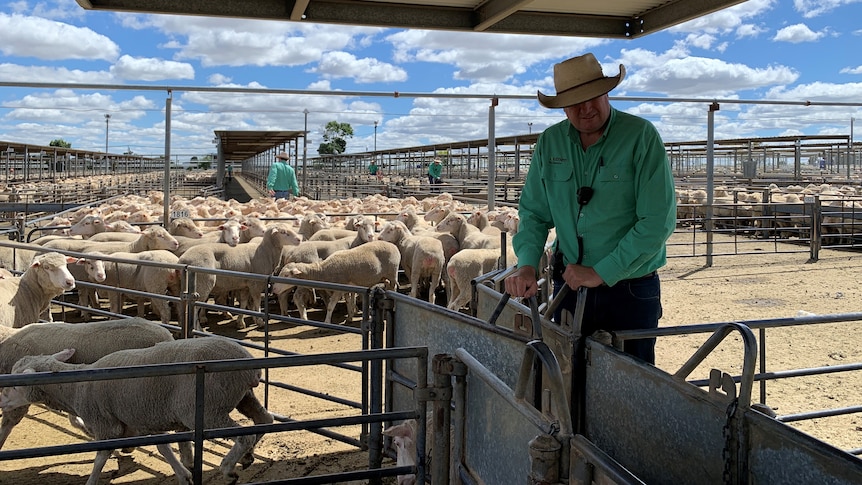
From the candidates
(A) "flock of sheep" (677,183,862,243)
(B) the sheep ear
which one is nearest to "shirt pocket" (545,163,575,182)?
(B) the sheep ear

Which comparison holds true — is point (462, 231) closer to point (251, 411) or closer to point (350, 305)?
point (350, 305)

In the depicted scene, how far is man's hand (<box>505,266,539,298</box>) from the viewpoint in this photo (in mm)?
2965

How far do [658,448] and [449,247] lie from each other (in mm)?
9043

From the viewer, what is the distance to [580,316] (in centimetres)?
265

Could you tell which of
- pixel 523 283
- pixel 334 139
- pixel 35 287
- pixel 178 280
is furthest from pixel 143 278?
pixel 334 139

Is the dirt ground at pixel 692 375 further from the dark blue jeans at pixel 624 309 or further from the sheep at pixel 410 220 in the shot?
the sheep at pixel 410 220

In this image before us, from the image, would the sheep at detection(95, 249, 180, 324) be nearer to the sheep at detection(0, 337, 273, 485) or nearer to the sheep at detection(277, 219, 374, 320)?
the sheep at detection(277, 219, 374, 320)

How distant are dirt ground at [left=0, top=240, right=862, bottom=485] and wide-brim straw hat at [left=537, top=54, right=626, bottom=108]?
109 inches

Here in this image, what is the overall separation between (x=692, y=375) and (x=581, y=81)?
420 cm

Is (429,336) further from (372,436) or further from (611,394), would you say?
(611,394)

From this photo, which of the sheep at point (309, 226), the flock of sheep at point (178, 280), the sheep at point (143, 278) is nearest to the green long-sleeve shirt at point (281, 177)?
the flock of sheep at point (178, 280)

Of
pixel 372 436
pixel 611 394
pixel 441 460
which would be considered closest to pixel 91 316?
pixel 372 436

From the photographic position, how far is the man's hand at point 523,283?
2965mm

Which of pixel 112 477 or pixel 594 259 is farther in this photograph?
pixel 112 477
